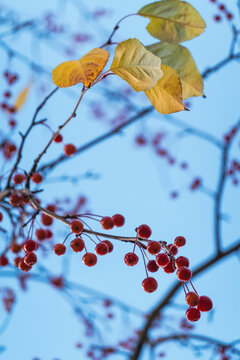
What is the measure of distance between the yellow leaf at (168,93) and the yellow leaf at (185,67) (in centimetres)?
18

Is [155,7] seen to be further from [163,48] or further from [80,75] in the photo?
[80,75]

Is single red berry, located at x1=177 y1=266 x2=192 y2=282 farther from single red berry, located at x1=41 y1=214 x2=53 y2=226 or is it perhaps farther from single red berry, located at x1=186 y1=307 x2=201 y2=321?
single red berry, located at x1=41 y1=214 x2=53 y2=226

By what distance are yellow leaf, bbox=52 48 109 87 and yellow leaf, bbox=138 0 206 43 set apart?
0.32m

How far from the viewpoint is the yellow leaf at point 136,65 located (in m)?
0.97

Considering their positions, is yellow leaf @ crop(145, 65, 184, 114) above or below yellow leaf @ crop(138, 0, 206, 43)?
below

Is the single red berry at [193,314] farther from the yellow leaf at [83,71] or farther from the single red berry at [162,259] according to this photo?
the yellow leaf at [83,71]

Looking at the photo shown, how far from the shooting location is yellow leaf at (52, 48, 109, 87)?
1.02 metres

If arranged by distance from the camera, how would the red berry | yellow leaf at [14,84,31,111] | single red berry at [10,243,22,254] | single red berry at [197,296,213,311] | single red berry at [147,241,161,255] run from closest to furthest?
single red berry at [147,241,161,255]
single red berry at [197,296,213,311]
the red berry
single red berry at [10,243,22,254]
yellow leaf at [14,84,31,111]

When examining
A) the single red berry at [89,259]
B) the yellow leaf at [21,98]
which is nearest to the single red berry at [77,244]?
the single red berry at [89,259]

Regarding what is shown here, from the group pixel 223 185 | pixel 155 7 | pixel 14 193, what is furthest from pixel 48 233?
pixel 223 185

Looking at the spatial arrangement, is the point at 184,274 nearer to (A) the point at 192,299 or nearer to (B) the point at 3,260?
(A) the point at 192,299

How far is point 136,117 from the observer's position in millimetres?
2404

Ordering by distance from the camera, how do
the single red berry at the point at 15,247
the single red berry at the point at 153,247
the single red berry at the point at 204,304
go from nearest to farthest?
the single red berry at the point at 153,247
the single red berry at the point at 204,304
the single red berry at the point at 15,247

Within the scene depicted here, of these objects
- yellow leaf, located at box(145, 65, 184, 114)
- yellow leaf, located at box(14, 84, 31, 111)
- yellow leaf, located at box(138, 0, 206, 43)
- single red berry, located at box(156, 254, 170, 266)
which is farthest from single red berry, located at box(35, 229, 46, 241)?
yellow leaf, located at box(14, 84, 31, 111)
